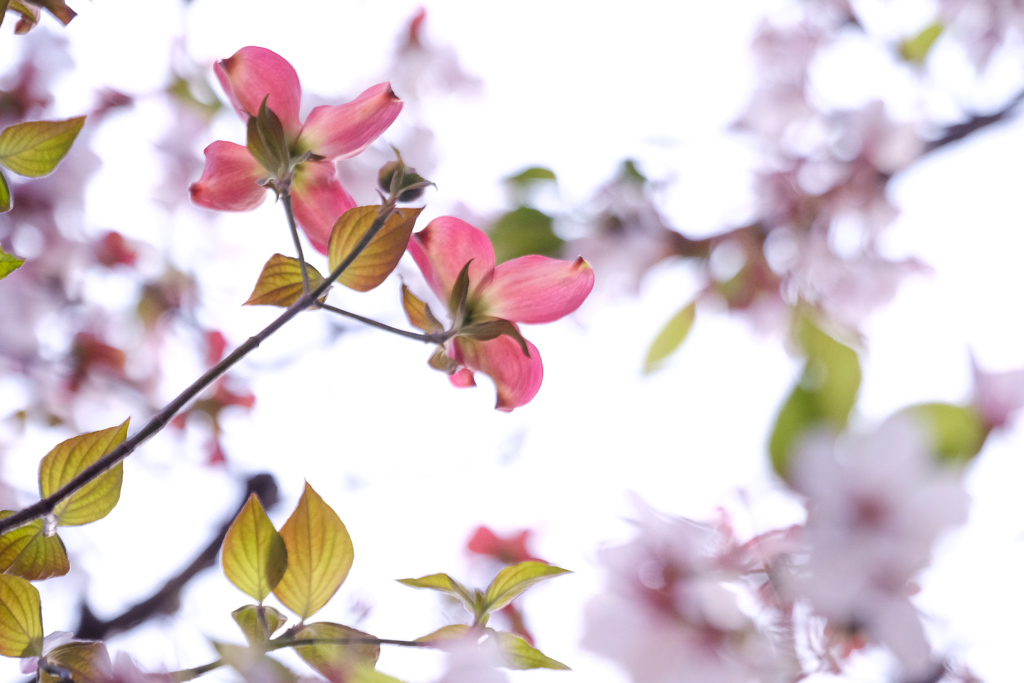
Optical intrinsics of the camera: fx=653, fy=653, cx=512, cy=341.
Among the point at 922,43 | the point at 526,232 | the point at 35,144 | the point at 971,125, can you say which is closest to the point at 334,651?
the point at 35,144

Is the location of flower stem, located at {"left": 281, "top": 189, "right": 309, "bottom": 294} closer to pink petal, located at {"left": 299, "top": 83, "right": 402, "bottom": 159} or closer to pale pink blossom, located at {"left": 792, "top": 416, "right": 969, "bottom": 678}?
pink petal, located at {"left": 299, "top": 83, "right": 402, "bottom": 159}

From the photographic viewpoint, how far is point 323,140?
270mm

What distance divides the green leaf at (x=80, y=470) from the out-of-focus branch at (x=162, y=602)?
0.31m

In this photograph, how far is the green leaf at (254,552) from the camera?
0.25 m

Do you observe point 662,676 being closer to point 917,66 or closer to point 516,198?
point 516,198

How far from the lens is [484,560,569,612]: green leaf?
0.90 ft

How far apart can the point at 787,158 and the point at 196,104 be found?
2.71 ft

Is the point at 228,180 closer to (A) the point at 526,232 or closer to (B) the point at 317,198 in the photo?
(B) the point at 317,198

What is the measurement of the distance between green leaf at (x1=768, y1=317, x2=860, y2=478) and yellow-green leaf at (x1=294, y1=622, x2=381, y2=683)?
0.56ft

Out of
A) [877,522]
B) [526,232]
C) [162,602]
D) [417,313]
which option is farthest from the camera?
[526,232]

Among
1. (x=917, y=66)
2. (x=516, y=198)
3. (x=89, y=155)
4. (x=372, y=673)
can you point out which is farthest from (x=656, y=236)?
(x=372, y=673)

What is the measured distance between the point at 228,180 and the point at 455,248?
0.10m

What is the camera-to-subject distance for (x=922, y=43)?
3.16 ft

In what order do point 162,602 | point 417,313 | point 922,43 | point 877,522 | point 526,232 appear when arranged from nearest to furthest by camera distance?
point 877,522 < point 417,313 < point 162,602 < point 526,232 < point 922,43
